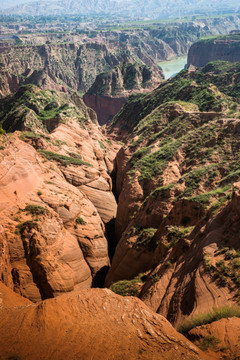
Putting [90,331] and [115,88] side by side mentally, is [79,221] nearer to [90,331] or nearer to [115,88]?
[90,331]

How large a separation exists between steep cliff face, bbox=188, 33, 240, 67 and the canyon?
337ft

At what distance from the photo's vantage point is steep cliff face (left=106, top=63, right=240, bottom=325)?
14.5 m

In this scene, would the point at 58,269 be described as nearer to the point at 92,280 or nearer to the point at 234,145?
the point at 92,280

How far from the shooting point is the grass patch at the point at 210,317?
457 inches

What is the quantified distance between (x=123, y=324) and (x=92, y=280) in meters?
15.3

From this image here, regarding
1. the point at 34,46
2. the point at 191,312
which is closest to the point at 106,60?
the point at 34,46

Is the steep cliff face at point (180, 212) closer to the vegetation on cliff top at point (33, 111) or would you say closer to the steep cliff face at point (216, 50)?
the vegetation on cliff top at point (33, 111)

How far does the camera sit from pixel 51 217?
24.4 m

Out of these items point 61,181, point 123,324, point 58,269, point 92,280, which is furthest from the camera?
point 61,181

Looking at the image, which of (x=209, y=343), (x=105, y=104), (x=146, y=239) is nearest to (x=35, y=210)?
(x=146, y=239)

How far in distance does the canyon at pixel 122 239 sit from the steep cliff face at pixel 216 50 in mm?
102753

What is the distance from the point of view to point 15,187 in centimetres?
2447

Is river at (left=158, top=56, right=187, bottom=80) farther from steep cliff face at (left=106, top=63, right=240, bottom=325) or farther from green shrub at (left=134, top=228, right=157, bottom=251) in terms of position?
green shrub at (left=134, top=228, right=157, bottom=251)

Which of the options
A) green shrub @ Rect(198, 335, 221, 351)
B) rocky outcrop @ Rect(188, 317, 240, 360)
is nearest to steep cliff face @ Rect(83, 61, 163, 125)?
rocky outcrop @ Rect(188, 317, 240, 360)
